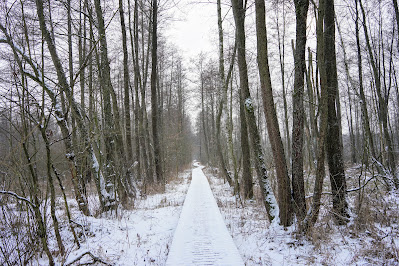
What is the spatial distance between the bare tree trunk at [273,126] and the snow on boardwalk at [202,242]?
1.26 metres

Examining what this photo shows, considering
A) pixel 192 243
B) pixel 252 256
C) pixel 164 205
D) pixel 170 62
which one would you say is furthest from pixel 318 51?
pixel 170 62

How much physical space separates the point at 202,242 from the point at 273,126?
259 cm

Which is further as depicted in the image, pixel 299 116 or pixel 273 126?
pixel 273 126

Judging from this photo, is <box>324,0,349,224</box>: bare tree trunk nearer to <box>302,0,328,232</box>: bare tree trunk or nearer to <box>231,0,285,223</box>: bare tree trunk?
<box>302,0,328,232</box>: bare tree trunk

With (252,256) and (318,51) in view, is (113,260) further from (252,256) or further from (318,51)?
(318,51)

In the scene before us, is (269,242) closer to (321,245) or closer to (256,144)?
(321,245)

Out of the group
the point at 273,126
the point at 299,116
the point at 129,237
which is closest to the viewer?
the point at 299,116

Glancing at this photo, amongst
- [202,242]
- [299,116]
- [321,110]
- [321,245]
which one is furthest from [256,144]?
[202,242]

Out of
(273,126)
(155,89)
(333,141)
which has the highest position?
(155,89)

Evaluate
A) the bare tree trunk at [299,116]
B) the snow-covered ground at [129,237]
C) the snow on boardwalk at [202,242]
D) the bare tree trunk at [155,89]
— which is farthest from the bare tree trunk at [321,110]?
the bare tree trunk at [155,89]

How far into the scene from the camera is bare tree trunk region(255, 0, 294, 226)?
439cm

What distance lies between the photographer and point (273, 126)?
453 cm

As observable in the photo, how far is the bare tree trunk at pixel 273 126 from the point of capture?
14.4 feet

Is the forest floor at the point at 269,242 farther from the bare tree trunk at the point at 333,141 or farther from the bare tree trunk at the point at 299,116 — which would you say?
the bare tree trunk at the point at 299,116
